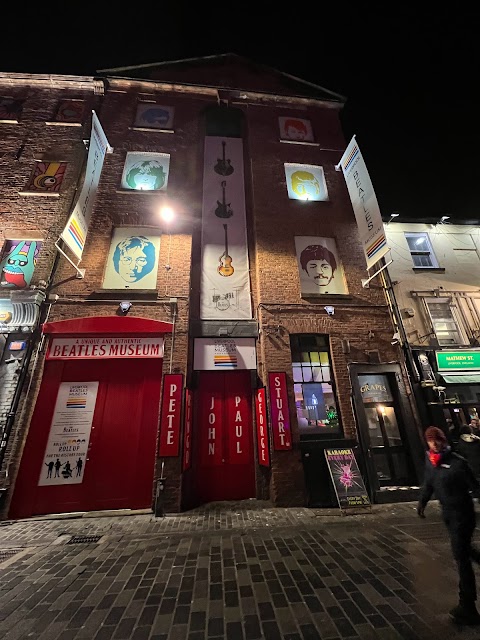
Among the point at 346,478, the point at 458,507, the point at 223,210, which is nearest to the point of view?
the point at 458,507

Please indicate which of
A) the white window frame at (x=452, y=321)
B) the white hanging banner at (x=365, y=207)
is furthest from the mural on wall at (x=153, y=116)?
the white window frame at (x=452, y=321)

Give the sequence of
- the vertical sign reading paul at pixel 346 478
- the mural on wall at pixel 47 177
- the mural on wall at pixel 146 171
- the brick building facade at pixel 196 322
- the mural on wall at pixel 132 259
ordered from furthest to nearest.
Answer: the mural on wall at pixel 146 171 < the mural on wall at pixel 47 177 < the mural on wall at pixel 132 259 < the brick building facade at pixel 196 322 < the vertical sign reading paul at pixel 346 478

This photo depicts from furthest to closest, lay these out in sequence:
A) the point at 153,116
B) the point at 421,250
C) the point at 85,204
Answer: the point at 153,116
the point at 421,250
the point at 85,204

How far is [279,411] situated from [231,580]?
3.84 meters

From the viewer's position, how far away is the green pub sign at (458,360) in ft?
28.5

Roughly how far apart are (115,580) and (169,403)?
3447mm

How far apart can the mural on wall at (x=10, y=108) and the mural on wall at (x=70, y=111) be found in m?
1.57

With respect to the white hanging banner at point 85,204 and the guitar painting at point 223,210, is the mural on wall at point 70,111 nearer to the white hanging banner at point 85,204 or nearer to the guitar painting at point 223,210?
the white hanging banner at point 85,204

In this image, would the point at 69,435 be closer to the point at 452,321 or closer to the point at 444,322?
the point at 444,322

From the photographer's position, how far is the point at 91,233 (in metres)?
8.62

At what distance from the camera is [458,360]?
8.83 metres

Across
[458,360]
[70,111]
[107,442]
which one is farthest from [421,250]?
[70,111]

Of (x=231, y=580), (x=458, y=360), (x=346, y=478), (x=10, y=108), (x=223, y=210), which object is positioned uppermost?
(x=10, y=108)

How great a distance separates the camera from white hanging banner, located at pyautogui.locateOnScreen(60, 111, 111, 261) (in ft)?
22.8
